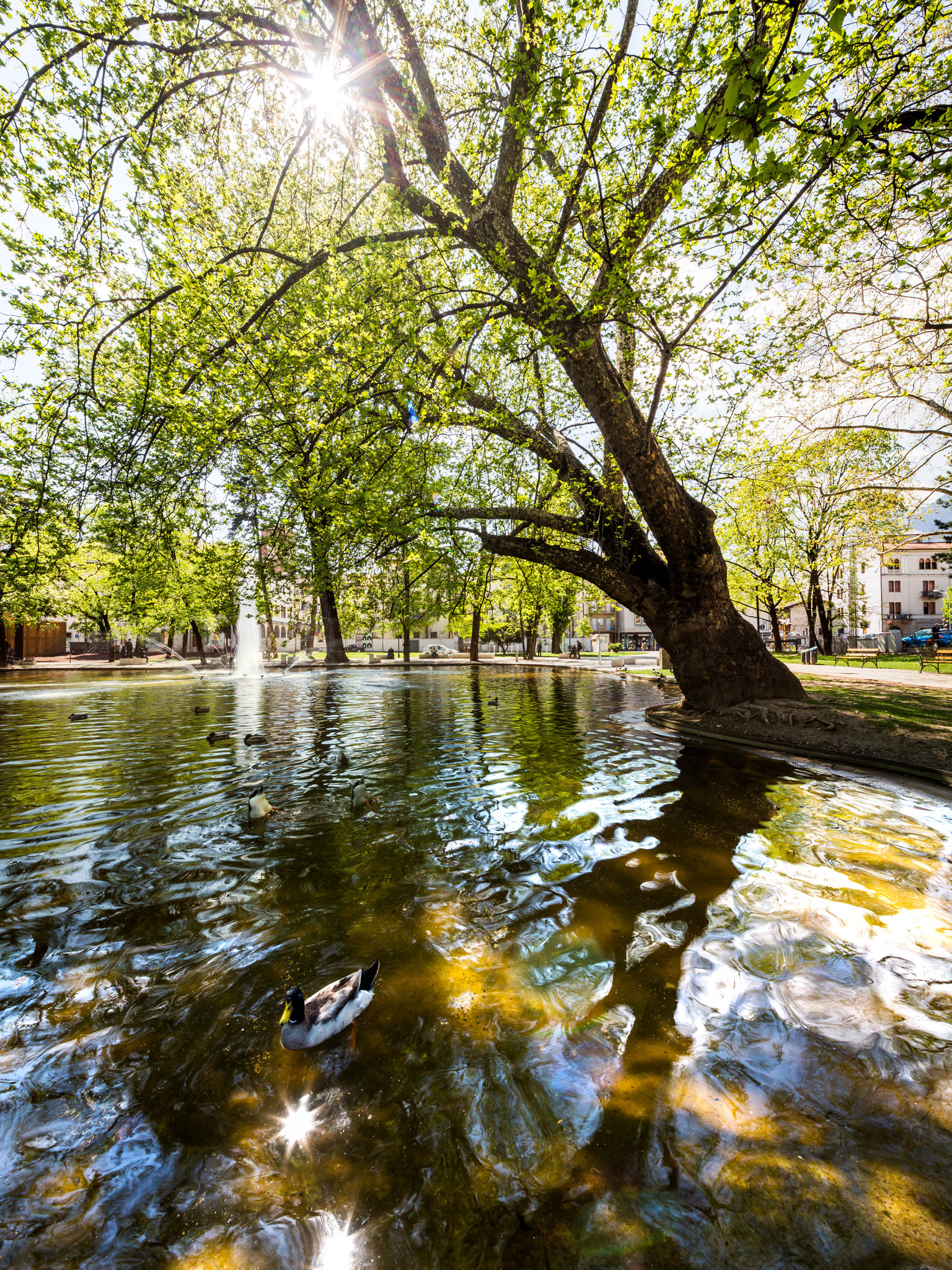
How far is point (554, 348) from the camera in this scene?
926cm

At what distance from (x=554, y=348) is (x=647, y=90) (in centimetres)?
340

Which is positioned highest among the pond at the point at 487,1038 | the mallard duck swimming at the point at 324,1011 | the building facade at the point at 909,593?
the building facade at the point at 909,593

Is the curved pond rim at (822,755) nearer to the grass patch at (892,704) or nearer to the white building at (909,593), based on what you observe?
the grass patch at (892,704)

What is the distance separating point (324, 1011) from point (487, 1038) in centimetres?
89

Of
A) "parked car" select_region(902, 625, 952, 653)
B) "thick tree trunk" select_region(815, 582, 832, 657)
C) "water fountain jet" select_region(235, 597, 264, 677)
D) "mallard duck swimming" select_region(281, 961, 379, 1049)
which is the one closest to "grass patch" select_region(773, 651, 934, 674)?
"thick tree trunk" select_region(815, 582, 832, 657)

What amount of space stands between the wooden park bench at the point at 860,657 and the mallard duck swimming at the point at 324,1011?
87.5 ft

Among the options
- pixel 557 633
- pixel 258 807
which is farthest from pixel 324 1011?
pixel 557 633

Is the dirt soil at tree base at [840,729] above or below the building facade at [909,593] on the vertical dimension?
below

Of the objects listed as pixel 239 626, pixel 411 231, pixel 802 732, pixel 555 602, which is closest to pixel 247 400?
pixel 411 231

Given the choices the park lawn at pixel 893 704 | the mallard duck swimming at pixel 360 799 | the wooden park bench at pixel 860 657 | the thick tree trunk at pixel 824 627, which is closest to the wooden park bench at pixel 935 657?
the wooden park bench at pixel 860 657

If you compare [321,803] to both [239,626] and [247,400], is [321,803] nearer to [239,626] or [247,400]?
[247,400]

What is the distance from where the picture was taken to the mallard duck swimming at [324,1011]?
103 inches

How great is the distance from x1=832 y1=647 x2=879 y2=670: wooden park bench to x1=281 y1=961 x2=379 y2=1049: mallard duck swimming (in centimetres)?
2668

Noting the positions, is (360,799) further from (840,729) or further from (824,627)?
(824,627)
